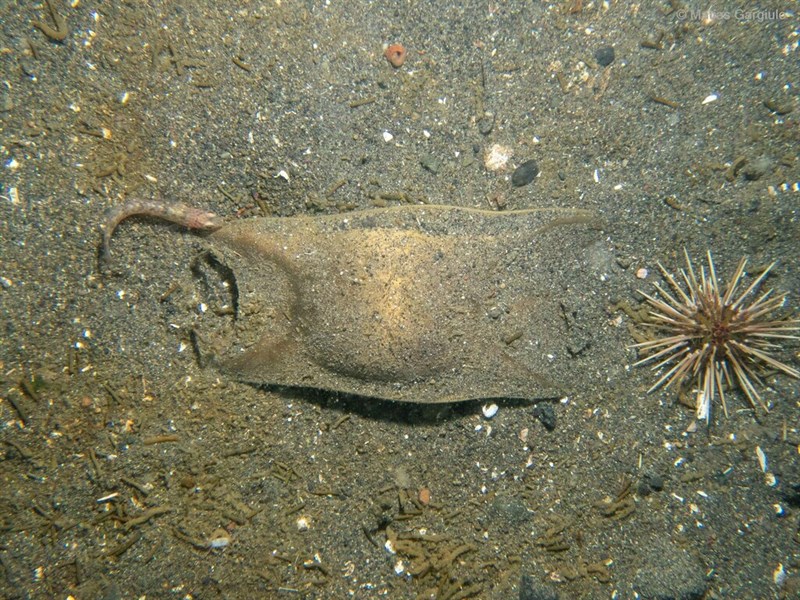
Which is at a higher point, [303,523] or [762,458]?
[762,458]

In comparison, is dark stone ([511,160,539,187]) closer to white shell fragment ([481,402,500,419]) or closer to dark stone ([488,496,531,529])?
white shell fragment ([481,402,500,419])

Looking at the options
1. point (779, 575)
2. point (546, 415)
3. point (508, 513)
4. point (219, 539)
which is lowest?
point (219, 539)

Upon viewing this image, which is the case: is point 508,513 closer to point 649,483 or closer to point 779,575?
point 649,483

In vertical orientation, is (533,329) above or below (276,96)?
below

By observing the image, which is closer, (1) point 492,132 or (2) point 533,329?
(2) point 533,329

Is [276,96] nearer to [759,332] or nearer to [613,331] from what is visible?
[613,331]

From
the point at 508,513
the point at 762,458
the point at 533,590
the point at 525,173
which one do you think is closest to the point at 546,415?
the point at 508,513

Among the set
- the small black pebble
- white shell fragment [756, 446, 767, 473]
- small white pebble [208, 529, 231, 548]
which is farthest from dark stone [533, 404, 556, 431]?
the small black pebble

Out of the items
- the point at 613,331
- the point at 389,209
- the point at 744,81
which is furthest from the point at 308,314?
the point at 744,81
